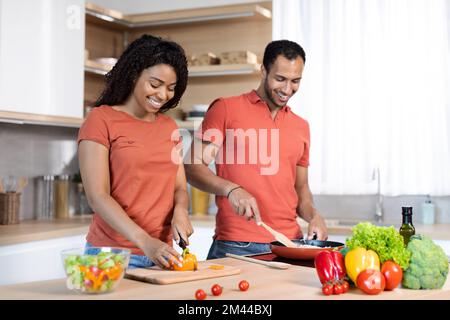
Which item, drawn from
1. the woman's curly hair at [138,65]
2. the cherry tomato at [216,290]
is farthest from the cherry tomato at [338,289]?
the woman's curly hair at [138,65]

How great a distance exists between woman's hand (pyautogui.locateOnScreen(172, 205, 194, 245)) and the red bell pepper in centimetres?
48

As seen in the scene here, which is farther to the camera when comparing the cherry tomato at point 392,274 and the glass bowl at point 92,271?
the cherry tomato at point 392,274

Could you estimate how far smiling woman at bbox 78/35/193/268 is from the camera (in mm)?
2127

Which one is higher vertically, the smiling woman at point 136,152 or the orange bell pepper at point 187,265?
the smiling woman at point 136,152

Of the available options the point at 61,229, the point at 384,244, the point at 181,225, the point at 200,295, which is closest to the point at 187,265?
the point at 181,225

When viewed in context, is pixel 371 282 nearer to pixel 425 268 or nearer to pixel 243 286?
pixel 425 268

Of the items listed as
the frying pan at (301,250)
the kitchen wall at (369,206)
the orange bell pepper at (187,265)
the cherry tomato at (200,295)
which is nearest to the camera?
the cherry tomato at (200,295)

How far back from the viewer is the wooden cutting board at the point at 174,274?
183 centimetres

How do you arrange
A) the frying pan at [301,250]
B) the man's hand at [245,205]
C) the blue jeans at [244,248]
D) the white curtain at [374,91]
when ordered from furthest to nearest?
the white curtain at [374,91], the blue jeans at [244,248], the man's hand at [245,205], the frying pan at [301,250]

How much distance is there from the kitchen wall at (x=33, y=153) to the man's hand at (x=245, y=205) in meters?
2.09

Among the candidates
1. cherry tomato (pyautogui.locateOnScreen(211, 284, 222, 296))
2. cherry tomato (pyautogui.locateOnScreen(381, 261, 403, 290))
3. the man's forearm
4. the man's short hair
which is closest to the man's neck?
the man's short hair

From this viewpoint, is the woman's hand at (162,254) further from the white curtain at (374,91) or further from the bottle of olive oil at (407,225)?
the white curtain at (374,91)

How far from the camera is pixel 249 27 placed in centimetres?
453
